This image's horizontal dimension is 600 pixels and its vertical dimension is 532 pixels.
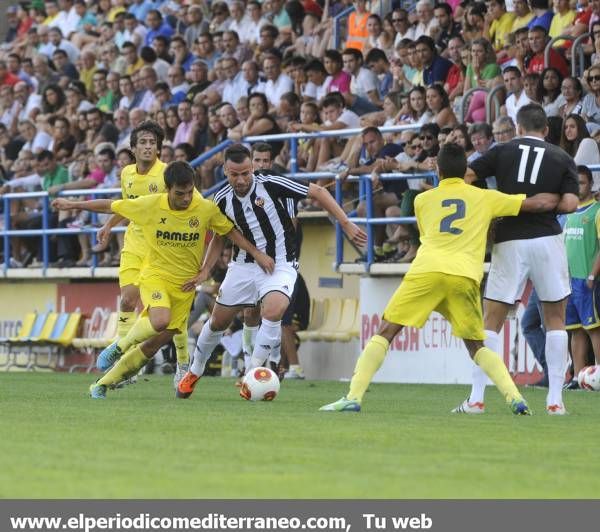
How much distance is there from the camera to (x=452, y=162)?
11.1 metres

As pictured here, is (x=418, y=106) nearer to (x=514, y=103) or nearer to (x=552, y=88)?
(x=514, y=103)

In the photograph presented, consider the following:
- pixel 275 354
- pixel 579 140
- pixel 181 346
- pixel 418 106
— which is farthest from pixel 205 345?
pixel 418 106

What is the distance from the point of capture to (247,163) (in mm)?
12867

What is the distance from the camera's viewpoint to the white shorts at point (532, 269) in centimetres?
1128

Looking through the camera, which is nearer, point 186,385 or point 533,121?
A: point 533,121

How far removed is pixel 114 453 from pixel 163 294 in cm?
477

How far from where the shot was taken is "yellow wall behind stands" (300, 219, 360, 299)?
70.9ft

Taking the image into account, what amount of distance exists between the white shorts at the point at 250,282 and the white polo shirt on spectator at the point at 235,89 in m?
10.6

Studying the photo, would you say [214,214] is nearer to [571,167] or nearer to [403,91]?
[571,167]

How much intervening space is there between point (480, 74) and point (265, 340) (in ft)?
23.5

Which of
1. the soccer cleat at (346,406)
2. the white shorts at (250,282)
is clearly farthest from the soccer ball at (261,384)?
the soccer cleat at (346,406)

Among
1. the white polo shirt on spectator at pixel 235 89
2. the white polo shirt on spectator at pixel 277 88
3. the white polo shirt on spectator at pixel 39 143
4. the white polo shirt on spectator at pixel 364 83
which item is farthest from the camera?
the white polo shirt on spectator at pixel 39 143

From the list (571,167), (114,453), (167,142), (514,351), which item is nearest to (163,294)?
(571,167)

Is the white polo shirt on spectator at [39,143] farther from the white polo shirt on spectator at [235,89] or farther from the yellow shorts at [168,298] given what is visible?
the yellow shorts at [168,298]
